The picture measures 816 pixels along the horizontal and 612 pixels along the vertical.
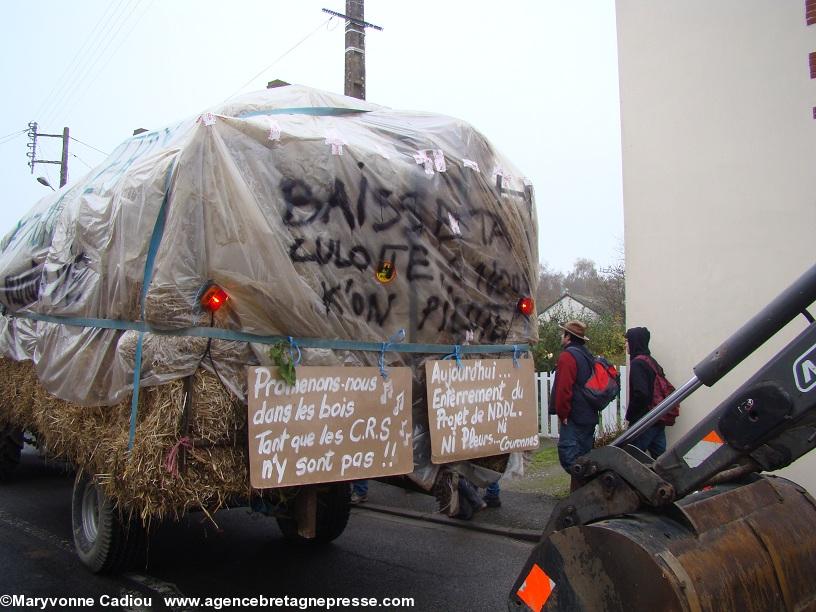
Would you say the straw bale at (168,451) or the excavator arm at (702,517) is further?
the straw bale at (168,451)

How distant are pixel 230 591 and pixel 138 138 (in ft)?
10.4

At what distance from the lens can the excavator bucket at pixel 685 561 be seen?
7.98 feet

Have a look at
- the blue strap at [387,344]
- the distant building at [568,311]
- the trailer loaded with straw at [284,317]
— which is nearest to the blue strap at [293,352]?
the trailer loaded with straw at [284,317]

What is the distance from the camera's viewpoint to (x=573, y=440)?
603cm

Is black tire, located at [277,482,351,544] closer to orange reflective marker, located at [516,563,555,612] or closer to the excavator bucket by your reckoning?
orange reflective marker, located at [516,563,555,612]

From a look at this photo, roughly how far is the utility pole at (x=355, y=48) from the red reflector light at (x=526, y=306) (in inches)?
206

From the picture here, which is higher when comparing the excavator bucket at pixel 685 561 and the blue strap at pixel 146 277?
the blue strap at pixel 146 277

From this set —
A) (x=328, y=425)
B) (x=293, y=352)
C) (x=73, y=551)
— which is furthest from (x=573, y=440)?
(x=73, y=551)

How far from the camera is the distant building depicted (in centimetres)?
1259

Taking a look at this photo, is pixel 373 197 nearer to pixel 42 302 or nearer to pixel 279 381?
pixel 279 381

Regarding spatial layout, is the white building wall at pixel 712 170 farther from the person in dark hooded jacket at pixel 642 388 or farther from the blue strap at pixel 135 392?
the blue strap at pixel 135 392

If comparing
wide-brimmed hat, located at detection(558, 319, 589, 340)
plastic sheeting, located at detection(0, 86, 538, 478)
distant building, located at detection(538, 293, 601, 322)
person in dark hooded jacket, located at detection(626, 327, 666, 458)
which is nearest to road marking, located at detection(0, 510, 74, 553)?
plastic sheeting, located at detection(0, 86, 538, 478)

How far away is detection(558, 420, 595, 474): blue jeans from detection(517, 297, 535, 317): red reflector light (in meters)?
1.77

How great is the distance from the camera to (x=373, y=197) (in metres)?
3.92
